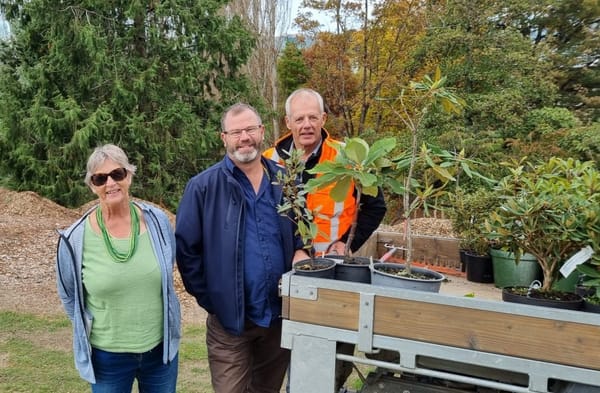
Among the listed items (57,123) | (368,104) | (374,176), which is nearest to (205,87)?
(57,123)

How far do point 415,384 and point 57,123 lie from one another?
10.0 metres

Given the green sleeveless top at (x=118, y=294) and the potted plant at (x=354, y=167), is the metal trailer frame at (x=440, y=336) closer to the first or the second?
the potted plant at (x=354, y=167)

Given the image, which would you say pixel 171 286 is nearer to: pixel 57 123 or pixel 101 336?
pixel 101 336

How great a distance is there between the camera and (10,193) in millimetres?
9945

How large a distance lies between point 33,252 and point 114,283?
561 cm

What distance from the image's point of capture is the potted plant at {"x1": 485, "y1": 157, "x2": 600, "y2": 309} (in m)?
1.39

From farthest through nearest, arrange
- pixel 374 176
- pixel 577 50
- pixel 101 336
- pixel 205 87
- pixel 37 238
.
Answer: pixel 577 50 < pixel 205 87 < pixel 37 238 < pixel 101 336 < pixel 374 176

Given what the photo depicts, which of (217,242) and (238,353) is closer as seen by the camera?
(217,242)

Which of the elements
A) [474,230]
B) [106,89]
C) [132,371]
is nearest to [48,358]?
[132,371]

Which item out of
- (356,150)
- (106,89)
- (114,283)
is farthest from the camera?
(106,89)

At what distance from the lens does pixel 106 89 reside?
10.5 m

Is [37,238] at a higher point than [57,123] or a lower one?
lower

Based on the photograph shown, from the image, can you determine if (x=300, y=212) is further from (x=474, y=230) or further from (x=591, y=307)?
(x=474, y=230)

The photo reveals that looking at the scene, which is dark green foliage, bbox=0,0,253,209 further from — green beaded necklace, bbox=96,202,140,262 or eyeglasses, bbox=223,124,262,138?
eyeglasses, bbox=223,124,262,138
